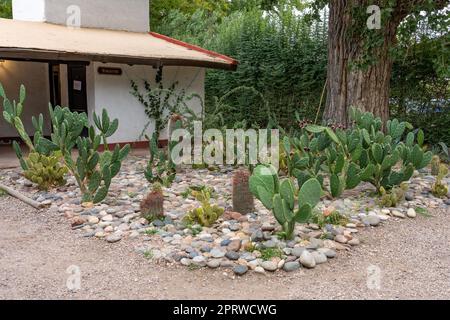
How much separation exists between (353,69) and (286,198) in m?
4.83

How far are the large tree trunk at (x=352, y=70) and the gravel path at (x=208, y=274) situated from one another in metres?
3.93

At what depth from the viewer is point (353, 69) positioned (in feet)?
27.7

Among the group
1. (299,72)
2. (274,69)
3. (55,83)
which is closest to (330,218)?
(299,72)

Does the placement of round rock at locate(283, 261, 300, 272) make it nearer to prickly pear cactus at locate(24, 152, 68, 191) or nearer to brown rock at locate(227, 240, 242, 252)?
brown rock at locate(227, 240, 242, 252)

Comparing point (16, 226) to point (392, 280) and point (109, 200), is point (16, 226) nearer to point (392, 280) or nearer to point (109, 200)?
point (109, 200)

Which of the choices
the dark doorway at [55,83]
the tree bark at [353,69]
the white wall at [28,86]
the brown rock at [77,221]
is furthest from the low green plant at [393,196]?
the white wall at [28,86]

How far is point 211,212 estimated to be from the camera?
5035 millimetres

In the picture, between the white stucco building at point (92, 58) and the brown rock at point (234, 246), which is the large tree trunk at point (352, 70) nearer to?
the white stucco building at point (92, 58)

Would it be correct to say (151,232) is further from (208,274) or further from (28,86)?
(28,86)

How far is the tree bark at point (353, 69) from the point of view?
27.5ft

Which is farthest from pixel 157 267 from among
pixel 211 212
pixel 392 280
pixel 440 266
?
pixel 440 266

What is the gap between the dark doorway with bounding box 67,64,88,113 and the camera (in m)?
11.1

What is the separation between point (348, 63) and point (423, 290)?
220 inches

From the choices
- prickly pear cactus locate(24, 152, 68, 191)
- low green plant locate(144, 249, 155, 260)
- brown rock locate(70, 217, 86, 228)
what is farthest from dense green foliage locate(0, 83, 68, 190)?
low green plant locate(144, 249, 155, 260)
